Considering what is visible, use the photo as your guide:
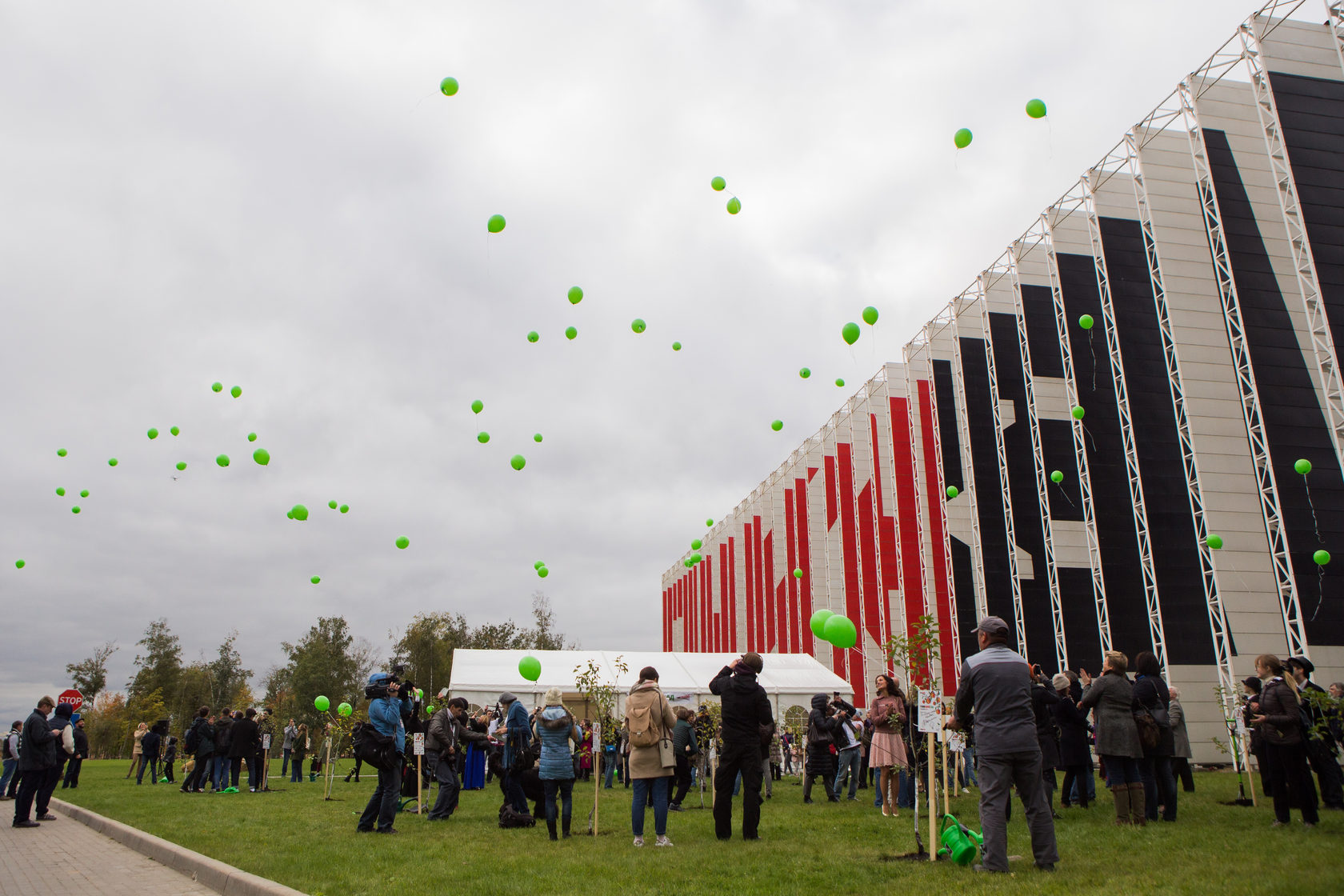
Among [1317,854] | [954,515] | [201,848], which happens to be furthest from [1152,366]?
[201,848]

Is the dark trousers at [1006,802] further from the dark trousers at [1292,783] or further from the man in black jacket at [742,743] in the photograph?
the dark trousers at [1292,783]

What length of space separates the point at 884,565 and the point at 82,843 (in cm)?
2631

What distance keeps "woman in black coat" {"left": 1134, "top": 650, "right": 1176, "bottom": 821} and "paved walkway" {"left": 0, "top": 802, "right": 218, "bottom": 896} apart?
808 cm

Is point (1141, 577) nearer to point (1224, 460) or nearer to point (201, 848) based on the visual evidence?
point (1224, 460)

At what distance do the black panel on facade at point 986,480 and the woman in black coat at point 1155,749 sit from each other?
16.6 meters

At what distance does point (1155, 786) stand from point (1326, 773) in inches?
65.6

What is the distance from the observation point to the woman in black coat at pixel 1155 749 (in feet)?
26.7

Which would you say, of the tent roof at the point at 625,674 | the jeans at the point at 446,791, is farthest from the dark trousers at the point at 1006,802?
the tent roof at the point at 625,674

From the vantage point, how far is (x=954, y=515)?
27344mm

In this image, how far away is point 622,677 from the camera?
76.7 feet

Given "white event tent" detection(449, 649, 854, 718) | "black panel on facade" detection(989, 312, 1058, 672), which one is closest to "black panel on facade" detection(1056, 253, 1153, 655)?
"black panel on facade" detection(989, 312, 1058, 672)

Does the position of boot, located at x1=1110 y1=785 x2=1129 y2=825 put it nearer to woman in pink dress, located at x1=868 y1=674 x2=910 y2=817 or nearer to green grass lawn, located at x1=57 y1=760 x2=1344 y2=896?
green grass lawn, located at x1=57 y1=760 x2=1344 y2=896

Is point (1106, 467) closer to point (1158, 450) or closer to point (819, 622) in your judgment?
point (1158, 450)

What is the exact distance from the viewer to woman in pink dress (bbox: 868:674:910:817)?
9586mm
